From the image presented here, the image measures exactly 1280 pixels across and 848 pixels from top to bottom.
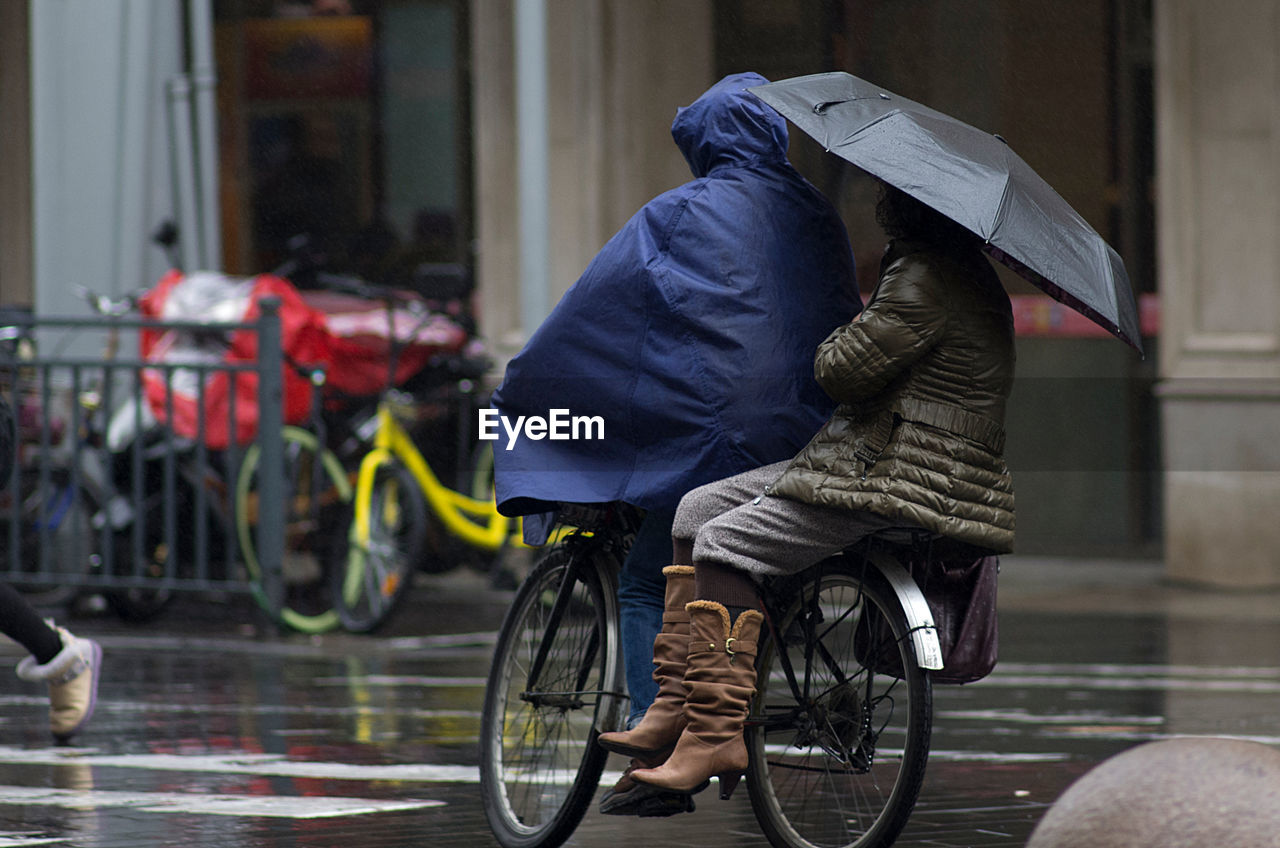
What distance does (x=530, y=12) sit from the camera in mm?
11156

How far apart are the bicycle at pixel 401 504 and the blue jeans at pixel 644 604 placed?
5068 millimetres

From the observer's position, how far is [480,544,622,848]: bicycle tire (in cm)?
516

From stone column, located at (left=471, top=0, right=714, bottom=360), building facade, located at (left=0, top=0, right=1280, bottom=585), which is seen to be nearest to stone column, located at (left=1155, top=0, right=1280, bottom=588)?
building facade, located at (left=0, top=0, right=1280, bottom=585)

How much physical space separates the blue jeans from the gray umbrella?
3.11ft

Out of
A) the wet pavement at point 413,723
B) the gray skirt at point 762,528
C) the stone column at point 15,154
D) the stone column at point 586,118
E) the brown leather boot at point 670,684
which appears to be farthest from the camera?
the stone column at point 15,154

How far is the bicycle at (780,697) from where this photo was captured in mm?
4703

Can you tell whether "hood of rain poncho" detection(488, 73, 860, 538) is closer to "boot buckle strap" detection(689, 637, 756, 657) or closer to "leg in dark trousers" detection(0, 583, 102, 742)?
"boot buckle strap" detection(689, 637, 756, 657)

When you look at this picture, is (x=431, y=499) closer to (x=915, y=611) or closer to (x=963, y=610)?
(x=963, y=610)

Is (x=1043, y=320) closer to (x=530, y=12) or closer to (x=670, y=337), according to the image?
(x=530, y=12)

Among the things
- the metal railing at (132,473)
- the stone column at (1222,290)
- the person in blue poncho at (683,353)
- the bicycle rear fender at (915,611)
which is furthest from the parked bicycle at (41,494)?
the bicycle rear fender at (915,611)

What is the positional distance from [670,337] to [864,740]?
3.14 feet

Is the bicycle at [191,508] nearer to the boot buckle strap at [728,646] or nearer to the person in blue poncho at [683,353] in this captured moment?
the person in blue poncho at [683,353]

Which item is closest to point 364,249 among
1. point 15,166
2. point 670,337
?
point 15,166

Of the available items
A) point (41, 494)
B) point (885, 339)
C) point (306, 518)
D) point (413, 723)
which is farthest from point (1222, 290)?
point (885, 339)
